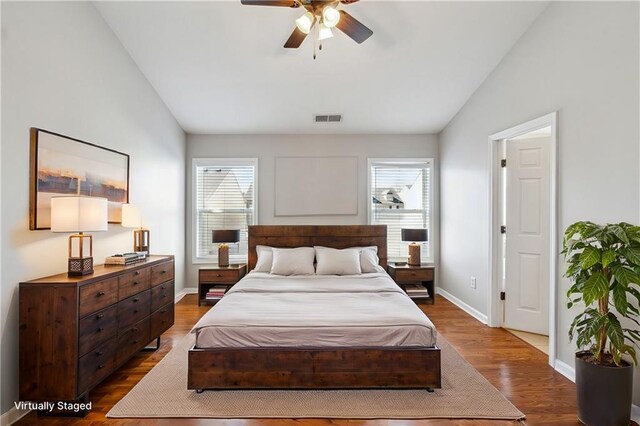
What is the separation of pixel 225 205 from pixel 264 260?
1.46m

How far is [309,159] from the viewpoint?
17.1 ft

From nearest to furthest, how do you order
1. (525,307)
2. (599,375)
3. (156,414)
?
(599,375) < (156,414) < (525,307)

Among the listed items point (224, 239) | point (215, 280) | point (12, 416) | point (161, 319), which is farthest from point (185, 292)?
point (12, 416)

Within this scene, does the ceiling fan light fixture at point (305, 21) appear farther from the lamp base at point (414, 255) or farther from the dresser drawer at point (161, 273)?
the lamp base at point (414, 255)

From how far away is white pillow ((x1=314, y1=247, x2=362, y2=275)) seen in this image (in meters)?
4.04

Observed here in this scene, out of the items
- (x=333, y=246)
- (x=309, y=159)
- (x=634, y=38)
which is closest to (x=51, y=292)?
(x=333, y=246)

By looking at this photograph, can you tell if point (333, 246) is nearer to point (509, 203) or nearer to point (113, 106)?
point (509, 203)

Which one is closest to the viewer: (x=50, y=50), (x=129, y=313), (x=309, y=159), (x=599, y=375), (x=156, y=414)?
(x=599, y=375)

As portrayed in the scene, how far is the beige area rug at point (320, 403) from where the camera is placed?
2.20 meters

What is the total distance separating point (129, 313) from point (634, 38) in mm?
4214

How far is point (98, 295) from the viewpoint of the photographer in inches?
93.3

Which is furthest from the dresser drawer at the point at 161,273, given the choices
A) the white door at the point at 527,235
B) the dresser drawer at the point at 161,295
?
the white door at the point at 527,235

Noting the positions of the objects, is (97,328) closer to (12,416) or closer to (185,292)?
(12,416)

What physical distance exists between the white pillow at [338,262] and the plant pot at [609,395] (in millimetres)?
2358
